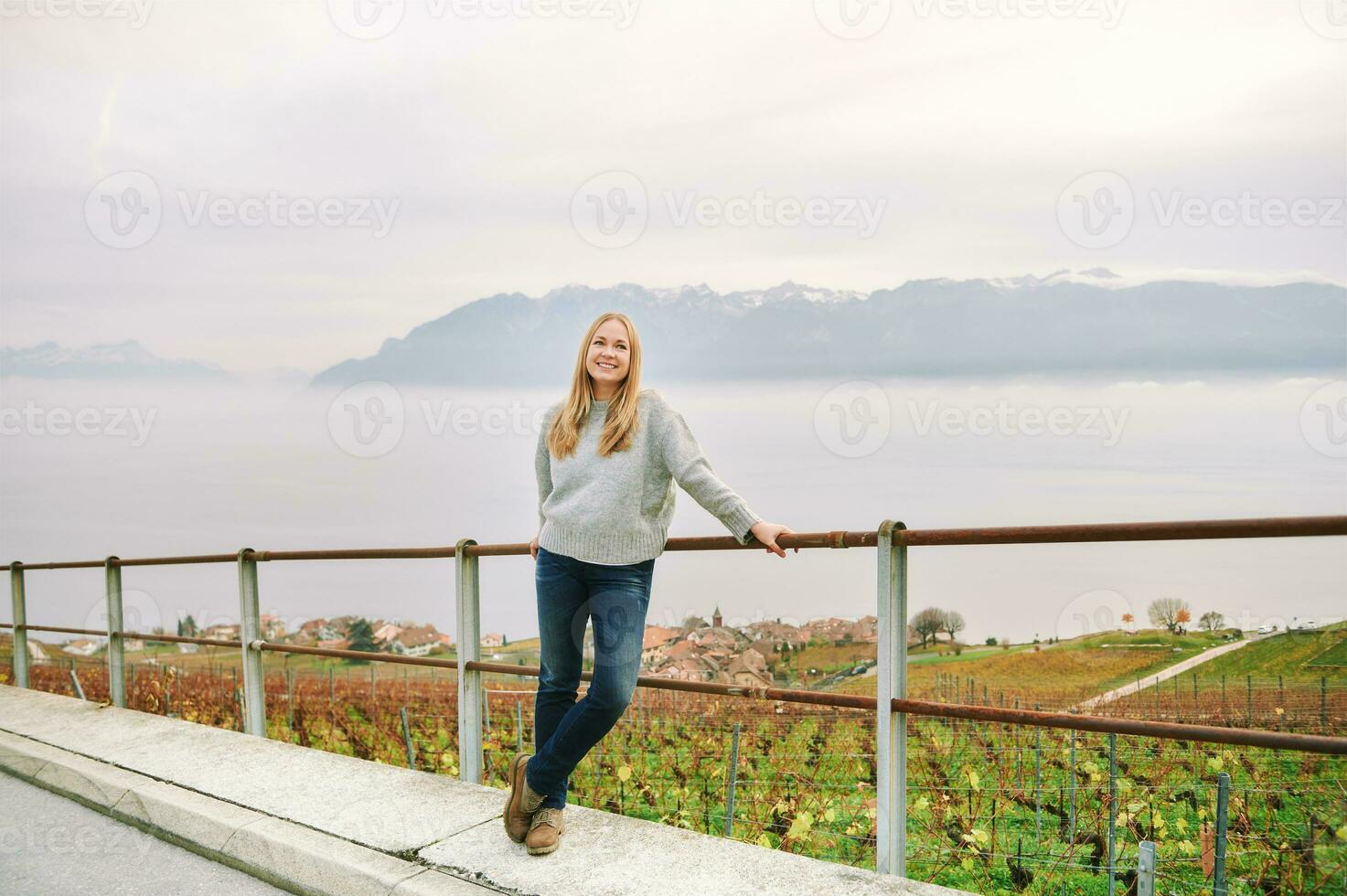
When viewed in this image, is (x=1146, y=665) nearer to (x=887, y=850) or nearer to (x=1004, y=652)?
(x=1004, y=652)

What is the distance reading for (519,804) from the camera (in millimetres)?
3518

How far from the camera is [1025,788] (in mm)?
6895

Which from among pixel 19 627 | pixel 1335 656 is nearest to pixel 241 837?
pixel 19 627

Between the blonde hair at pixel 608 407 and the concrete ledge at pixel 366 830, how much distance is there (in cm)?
131

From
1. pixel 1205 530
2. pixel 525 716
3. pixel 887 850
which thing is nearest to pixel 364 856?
pixel 887 850

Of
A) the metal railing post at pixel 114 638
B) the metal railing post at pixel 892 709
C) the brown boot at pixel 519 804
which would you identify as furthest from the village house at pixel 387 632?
the metal railing post at pixel 892 709

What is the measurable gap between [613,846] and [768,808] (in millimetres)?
3126

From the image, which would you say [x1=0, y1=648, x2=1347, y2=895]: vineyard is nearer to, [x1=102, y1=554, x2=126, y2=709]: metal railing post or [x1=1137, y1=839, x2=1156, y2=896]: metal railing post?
[x1=1137, y1=839, x2=1156, y2=896]: metal railing post

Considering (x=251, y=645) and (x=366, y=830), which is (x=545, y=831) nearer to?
(x=366, y=830)

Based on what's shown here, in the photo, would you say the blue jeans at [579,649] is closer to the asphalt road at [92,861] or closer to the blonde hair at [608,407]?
the blonde hair at [608,407]

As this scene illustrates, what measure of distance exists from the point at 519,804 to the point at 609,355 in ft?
4.98

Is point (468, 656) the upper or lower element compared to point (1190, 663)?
upper

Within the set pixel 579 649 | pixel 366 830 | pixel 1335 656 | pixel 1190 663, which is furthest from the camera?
pixel 1190 663

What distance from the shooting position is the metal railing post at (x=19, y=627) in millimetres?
8688
